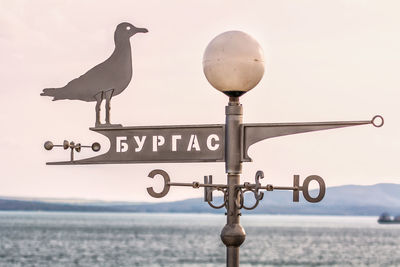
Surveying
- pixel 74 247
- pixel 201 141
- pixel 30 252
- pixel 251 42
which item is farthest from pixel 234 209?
pixel 74 247

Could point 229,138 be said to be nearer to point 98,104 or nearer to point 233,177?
point 233,177

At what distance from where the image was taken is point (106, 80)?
5.62 metres

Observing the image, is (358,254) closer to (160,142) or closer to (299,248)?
(299,248)

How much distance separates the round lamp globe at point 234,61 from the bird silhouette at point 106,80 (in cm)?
58

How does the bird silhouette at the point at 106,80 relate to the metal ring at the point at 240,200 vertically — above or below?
above

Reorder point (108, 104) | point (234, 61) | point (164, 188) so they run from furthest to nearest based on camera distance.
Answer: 1. point (108, 104)
2. point (164, 188)
3. point (234, 61)

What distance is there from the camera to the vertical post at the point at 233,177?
5.15 meters

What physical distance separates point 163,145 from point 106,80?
20.5 inches

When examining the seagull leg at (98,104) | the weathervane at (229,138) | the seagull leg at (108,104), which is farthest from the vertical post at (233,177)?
the seagull leg at (98,104)

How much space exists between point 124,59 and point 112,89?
21 cm

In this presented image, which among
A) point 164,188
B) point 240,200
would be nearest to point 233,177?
point 240,200

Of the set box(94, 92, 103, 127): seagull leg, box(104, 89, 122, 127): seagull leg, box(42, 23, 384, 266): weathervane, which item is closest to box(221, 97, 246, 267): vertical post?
box(42, 23, 384, 266): weathervane

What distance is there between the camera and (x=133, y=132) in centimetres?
543

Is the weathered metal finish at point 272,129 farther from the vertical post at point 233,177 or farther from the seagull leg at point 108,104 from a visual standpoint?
the seagull leg at point 108,104
